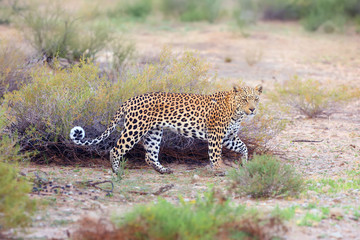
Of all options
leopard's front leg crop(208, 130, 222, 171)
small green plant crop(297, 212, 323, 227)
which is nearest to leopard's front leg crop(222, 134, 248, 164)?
leopard's front leg crop(208, 130, 222, 171)

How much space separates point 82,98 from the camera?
26.9 feet

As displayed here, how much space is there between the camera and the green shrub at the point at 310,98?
40.5 ft

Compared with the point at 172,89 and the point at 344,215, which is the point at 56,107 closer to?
the point at 172,89

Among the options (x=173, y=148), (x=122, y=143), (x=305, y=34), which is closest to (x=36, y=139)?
(x=122, y=143)

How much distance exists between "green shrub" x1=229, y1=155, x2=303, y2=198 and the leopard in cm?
109

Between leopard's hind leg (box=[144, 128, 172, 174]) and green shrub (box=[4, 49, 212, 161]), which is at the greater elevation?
green shrub (box=[4, 49, 212, 161])

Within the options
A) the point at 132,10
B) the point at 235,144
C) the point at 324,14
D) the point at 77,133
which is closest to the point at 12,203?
the point at 77,133

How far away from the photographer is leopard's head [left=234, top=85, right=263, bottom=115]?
313 inches

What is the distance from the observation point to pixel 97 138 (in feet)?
25.9

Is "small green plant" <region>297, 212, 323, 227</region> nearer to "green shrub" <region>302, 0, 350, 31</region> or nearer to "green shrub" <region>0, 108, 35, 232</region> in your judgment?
"green shrub" <region>0, 108, 35, 232</region>

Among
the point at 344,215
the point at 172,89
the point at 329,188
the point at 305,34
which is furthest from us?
the point at 305,34

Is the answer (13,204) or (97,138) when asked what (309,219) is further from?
(97,138)

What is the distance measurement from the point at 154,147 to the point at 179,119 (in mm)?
621

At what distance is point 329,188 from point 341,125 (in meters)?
5.00
